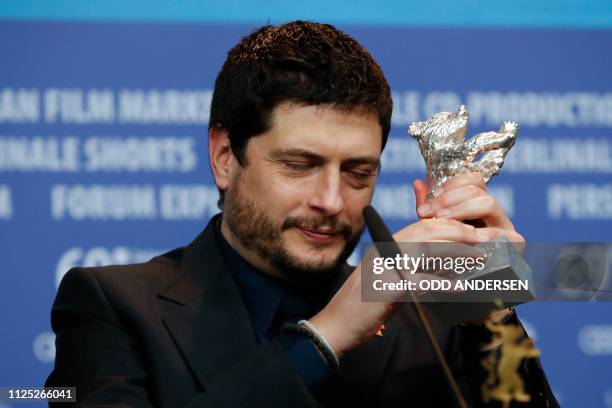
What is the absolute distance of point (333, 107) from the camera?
188 cm

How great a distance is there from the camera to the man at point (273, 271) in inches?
66.9

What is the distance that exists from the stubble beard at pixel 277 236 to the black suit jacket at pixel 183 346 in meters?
0.10

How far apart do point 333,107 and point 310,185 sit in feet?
0.55

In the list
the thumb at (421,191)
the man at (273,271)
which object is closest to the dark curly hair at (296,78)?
the man at (273,271)

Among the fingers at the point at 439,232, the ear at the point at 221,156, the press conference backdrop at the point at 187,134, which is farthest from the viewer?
the press conference backdrop at the point at 187,134

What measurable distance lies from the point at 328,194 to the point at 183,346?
0.38 metres

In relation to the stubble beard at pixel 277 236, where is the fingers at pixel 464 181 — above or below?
above

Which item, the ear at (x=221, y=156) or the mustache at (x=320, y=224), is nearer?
the mustache at (x=320, y=224)

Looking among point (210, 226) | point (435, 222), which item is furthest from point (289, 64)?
point (435, 222)

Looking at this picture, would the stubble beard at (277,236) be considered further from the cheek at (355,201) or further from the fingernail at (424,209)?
the fingernail at (424,209)

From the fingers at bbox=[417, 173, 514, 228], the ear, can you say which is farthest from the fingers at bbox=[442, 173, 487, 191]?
the ear

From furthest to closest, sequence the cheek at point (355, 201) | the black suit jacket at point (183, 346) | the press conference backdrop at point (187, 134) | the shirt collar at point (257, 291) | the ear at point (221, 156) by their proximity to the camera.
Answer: the press conference backdrop at point (187, 134) → the ear at point (221, 156) → the shirt collar at point (257, 291) → the cheek at point (355, 201) → the black suit jacket at point (183, 346)

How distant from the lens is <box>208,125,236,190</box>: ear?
2066mm

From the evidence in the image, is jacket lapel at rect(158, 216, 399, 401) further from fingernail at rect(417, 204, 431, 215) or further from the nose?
fingernail at rect(417, 204, 431, 215)
